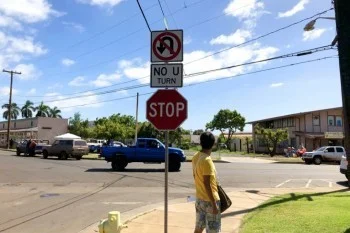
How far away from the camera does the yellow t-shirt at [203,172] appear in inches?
227

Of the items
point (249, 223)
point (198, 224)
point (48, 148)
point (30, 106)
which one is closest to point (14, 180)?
point (249, 223)

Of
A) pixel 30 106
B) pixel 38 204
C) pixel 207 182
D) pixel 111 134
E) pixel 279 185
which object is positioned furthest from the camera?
pixel 30 106

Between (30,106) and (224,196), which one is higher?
(30,106)

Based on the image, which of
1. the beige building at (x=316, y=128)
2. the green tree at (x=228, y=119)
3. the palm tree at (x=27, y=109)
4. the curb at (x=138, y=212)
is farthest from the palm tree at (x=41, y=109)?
the curb at (x=138, y=212)

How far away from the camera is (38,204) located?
12.2 metres

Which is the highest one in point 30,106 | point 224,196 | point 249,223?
point 30,106

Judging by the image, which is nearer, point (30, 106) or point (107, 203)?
point (107, 203)

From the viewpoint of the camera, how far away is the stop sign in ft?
23.8

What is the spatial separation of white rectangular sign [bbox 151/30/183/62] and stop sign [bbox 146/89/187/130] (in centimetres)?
59

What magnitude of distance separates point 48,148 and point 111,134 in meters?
25.5

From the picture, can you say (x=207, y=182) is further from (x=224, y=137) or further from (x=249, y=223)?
(x=224, y=137)

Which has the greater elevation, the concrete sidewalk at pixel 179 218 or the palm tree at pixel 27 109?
the palm tree at pixel 27 109

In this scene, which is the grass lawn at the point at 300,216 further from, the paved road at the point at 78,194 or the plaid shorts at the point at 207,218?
the paved road at the point at 78,194

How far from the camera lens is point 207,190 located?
570 cm
